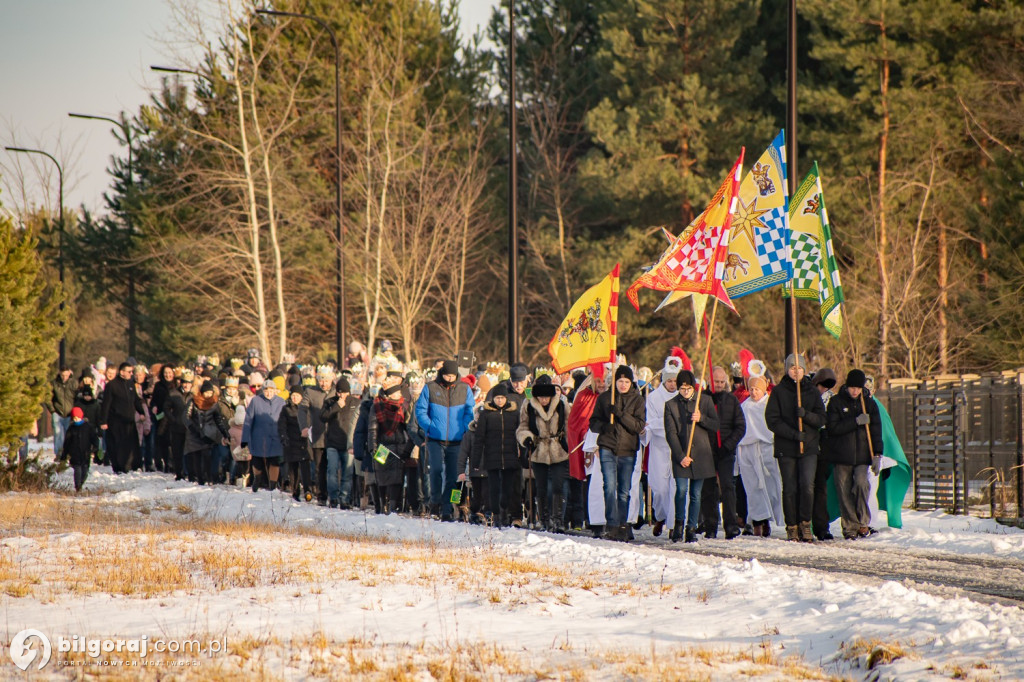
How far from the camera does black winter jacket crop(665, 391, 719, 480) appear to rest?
13625 millimetres

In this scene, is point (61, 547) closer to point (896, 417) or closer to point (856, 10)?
point (896, 417)

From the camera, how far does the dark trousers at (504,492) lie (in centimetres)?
1552

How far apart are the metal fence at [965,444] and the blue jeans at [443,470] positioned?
6.25 m

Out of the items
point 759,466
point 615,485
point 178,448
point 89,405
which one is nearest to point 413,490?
point 615,485

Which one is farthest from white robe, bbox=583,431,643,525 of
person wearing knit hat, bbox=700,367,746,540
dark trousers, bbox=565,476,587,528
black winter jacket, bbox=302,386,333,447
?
black winter jacket, bbox=302,386,333,447

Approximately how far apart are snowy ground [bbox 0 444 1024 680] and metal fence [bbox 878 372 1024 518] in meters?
2.87

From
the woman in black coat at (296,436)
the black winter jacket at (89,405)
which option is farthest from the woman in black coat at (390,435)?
the black winter jacket at (89,405)

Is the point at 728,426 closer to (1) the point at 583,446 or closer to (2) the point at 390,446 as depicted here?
(1) the point at 583,446

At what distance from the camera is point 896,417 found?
2145 cm

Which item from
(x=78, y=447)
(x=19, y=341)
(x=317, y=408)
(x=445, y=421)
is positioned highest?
(x=19, y=341)

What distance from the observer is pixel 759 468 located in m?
14.1

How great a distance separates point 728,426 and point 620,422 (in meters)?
1.14

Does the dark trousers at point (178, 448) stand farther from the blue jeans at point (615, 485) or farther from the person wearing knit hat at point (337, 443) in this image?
the blue jeans at point (615, 485)

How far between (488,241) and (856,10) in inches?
752
